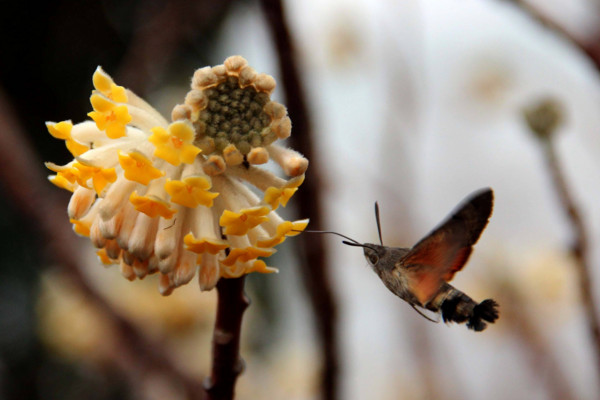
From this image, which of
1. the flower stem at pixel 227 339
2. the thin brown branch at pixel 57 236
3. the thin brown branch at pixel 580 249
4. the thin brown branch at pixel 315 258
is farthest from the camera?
the thin brown branch at pixel 57 236

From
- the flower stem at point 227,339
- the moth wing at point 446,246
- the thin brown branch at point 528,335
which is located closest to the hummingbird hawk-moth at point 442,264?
the moth wing at point 446,246

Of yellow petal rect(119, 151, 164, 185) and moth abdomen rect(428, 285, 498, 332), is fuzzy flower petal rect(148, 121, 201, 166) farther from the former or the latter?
moth abdomen rect(428, 285, 498, 332)

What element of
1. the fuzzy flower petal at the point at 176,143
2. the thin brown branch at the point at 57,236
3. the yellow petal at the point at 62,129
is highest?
the fuzzy flower petal at the point at 176,143

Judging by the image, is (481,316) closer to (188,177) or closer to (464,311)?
(464,311)

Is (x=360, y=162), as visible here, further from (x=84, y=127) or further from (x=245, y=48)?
(x=84, y=127)

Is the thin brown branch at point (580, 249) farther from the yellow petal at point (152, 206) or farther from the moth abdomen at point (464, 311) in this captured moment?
the yellow petal at point (152, 206)

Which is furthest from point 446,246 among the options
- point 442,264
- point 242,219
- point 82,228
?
point 82,228
